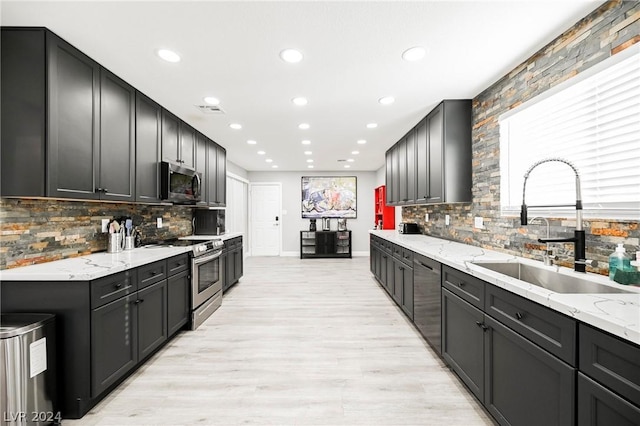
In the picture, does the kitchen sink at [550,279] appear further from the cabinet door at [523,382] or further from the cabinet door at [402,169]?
the cabinet door at [402,169]

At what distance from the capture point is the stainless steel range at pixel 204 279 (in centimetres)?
323

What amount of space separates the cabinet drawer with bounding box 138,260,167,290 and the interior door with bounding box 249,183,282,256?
5800 millimetres

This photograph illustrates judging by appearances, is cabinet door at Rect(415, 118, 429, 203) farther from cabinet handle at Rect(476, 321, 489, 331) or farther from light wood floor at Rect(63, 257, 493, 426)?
cabinet handle at Rect(476, 321, 489, 331)

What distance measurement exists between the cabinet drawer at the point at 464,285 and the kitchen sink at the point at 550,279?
0.58 feet

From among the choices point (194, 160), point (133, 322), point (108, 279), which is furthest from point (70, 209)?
point (194, 160)

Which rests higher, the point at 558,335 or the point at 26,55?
the point at 26,55

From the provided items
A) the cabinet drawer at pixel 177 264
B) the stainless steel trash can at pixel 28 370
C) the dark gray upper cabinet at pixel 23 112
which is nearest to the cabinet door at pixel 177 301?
the cabinet drawer at pixel 177 264

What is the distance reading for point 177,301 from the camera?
295 centimetres

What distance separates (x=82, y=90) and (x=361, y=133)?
3278 millimetres

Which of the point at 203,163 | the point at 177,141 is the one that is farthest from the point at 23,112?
the point at 203,163

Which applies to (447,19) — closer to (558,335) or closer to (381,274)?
(558,335)

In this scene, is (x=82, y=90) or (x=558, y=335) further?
(x=82, y=90)

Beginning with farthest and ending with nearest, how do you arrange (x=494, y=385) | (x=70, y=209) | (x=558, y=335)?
(x=70, y=209)
(x=494, y=385)
(x=558, y=335)

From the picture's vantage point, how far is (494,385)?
167 cm
